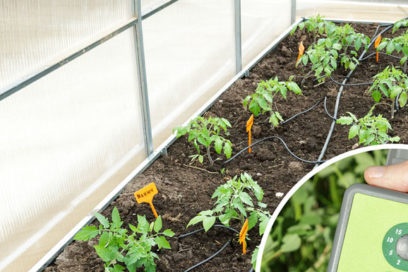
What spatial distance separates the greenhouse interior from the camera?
2.53m

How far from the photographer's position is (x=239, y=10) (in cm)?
438

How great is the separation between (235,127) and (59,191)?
127 centimetres

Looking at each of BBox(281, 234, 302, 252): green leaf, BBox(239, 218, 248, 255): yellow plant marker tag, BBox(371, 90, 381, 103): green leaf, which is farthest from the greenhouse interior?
BBox(281, 234, 302, 252): green leaf

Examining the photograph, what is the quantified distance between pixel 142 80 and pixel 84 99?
469mm

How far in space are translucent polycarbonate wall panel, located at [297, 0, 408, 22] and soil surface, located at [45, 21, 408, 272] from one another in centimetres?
80

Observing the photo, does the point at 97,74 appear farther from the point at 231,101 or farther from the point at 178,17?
the point at 231,101

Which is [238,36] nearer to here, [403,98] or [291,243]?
[403,98]

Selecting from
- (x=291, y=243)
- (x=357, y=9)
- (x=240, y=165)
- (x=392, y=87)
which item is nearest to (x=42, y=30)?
(x=240, y=165)

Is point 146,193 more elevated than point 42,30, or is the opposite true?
point 42,30

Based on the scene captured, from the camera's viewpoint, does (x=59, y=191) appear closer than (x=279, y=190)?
Yes

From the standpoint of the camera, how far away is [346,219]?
1.70 feet

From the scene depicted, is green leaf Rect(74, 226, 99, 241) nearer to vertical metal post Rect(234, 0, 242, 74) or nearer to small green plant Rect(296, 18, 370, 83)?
small green plant Rect(296, 18, 370, 83)

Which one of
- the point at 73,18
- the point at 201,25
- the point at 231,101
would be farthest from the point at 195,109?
the point at 73,18

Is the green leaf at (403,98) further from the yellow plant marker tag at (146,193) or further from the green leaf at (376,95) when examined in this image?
the yellow plant marker tag at (146,193)
